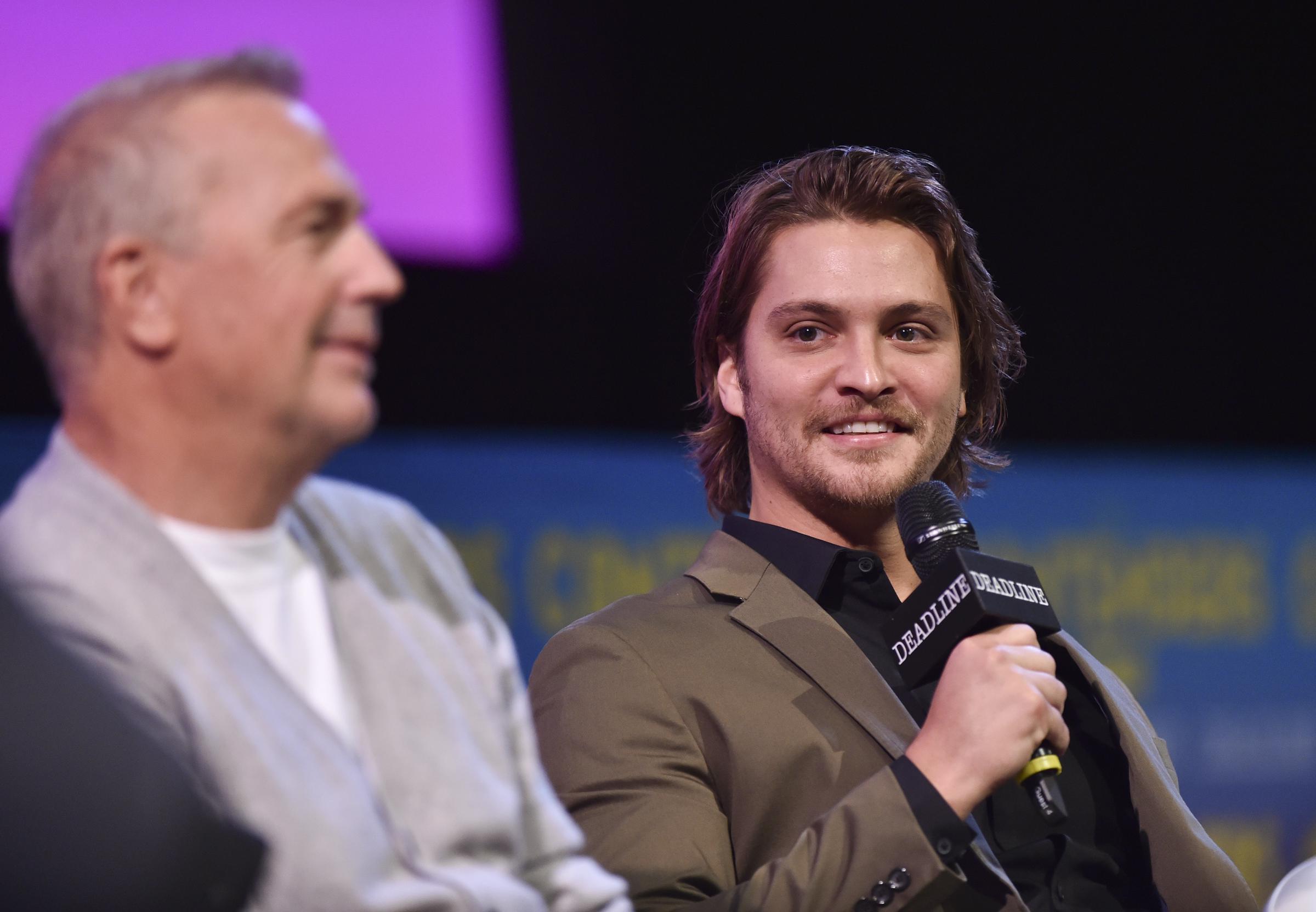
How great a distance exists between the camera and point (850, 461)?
86.1 inches

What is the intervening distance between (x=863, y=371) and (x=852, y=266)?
7.9 inches

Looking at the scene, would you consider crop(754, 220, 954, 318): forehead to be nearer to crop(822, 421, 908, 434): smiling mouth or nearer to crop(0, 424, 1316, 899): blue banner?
crop(822, 421, 908, 434): smiling mouth

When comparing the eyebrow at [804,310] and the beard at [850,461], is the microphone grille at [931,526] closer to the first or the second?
the beard at [850,461]

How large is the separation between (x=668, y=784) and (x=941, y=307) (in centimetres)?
97

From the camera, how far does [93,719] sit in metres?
0.94

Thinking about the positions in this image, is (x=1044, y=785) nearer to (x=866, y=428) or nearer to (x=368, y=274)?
(x=866, y=428)

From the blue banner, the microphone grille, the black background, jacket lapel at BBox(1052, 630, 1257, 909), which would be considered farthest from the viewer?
the black background

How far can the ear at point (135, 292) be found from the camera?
100cm

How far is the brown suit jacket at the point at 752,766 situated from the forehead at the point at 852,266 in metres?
0.50

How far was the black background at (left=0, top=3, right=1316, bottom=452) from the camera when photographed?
12.2ft

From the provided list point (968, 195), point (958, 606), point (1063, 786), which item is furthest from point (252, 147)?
point (968, 195)

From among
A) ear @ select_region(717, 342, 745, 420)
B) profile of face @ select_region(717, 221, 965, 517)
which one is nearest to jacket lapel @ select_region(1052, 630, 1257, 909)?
profile of face @ select_region(717, 221, 965, 517)

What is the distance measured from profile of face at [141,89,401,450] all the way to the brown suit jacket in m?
0.88

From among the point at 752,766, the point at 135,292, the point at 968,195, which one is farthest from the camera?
the point at 968,195
